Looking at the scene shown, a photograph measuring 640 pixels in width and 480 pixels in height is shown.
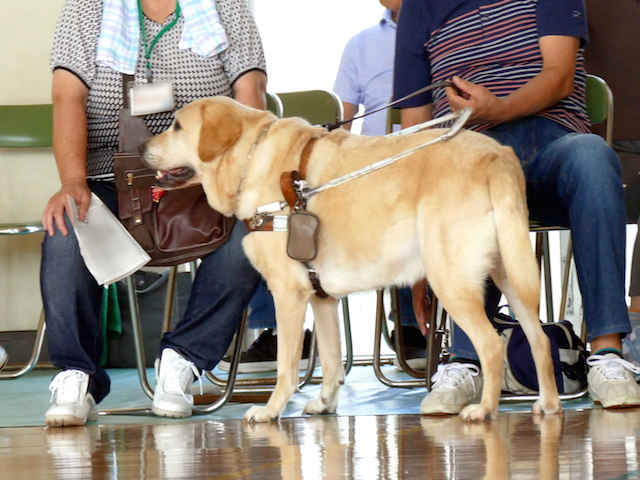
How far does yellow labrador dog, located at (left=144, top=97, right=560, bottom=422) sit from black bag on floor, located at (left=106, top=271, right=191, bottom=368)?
2.20 metres

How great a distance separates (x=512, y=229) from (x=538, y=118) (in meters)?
0.72

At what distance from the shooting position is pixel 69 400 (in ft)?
7.35

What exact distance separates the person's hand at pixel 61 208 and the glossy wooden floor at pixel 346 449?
55cm

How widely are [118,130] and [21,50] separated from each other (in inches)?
115

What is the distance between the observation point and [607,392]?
2078 millimetres

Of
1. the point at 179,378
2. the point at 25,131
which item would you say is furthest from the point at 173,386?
the point at 25,131

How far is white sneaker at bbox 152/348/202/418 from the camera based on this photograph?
2.39 m

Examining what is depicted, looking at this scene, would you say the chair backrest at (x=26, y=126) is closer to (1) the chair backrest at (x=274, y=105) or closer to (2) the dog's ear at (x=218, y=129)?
(1) the chair backrest at (x=274, y=105)

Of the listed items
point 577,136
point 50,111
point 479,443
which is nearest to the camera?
point 479,443

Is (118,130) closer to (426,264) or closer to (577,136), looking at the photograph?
(426,264)

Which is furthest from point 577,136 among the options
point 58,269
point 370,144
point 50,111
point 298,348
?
point 50,111

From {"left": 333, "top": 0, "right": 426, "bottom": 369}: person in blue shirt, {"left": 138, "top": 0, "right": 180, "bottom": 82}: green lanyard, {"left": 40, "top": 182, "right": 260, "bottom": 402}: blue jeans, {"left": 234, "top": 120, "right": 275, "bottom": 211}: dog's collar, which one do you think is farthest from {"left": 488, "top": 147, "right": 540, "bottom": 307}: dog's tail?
{"left": 333, "top": 0, "right": 426, "bottom": 369}: person in blue shirt

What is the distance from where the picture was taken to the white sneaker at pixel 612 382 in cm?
206

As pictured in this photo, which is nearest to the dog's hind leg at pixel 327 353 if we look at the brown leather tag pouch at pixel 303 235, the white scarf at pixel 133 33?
the brown leather tag pouch at pixel 303 235
